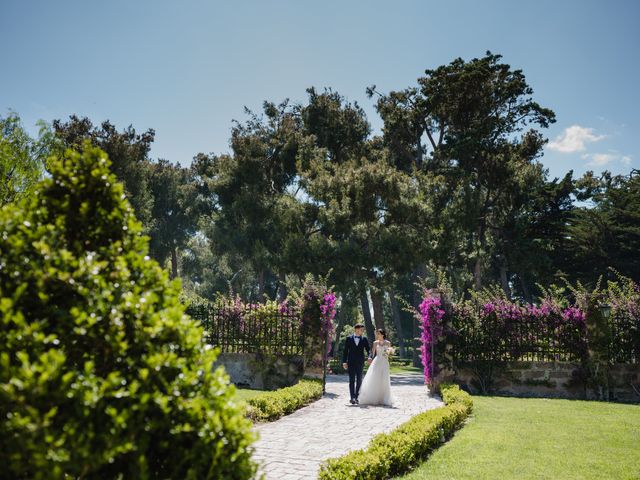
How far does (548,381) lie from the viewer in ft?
55.7

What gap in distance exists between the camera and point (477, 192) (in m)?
30.3

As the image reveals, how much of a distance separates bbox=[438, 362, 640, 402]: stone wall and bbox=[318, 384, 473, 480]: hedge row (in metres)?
7.14

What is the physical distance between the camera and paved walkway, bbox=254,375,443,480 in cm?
722

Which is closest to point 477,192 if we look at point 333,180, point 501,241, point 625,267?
point 501,241

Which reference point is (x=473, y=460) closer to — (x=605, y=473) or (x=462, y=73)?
(x=605, y=473)

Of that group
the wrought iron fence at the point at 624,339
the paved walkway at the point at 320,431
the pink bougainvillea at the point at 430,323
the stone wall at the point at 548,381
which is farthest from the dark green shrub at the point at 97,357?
the wrought iron fence at the point at 624,339

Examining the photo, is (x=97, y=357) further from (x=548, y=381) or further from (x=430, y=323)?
(x=548, y=381)

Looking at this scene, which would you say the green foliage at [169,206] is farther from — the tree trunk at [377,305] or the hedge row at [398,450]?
the hedge row at [398,450]

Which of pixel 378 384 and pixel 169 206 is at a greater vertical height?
pixel 169 206

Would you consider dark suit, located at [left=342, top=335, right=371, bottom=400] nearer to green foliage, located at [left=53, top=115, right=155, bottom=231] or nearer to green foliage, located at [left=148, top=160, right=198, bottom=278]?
green foliage, located at [left=53, top=115, right=155, bottom=231]

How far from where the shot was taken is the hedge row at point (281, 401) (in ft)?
36.3

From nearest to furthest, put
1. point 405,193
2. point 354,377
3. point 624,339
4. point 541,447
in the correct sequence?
1. point 541,447
2. point 354,377
3. point 624,339
4. point 405,193

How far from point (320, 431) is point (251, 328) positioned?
8.93 m

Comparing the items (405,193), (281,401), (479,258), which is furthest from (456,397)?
(479,258)
